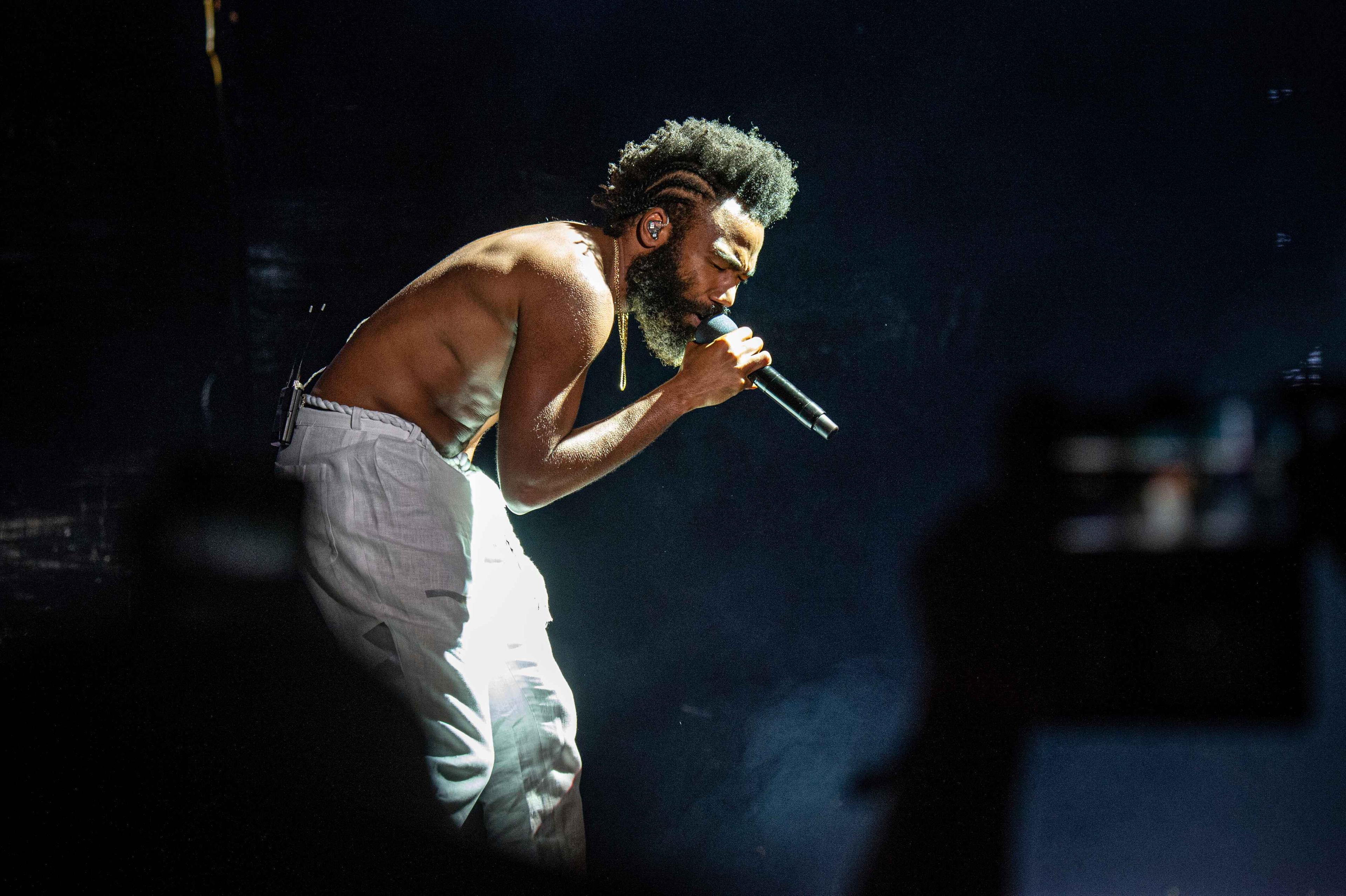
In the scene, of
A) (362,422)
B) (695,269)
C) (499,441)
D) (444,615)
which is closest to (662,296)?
(695,269)

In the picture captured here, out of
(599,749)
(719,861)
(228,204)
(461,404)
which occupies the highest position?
(228,204)

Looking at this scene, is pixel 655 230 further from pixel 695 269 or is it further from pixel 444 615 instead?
pixel 444 615

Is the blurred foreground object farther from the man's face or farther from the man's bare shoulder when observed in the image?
the man's bare shoulder

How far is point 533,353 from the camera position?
1.47m

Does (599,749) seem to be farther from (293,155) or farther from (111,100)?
(111,100)

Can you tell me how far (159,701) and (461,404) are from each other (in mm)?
994

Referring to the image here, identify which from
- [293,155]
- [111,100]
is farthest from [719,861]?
[111,100]

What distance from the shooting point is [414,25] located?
1.98 metres

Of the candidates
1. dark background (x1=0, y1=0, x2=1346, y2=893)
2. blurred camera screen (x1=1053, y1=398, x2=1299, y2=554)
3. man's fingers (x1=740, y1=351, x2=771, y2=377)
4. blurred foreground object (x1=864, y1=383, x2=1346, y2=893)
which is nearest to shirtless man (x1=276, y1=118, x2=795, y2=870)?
man's fingers (x1=740, y1=351, x2=771, y2=377)

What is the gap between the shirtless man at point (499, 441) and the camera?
1487mm

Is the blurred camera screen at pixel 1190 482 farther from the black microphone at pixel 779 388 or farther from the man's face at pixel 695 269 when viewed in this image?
the man's face at pixel 695 269

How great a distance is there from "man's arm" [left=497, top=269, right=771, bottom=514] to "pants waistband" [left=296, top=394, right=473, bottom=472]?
0.65ft

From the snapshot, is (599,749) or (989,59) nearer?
(989,59)

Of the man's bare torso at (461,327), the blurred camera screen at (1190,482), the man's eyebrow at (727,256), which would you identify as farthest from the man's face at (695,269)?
the blurred camera screen at (1190,482)
